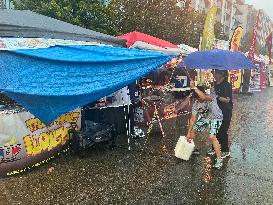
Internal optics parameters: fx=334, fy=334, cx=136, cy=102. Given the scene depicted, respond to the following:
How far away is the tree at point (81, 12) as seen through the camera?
16.9 m

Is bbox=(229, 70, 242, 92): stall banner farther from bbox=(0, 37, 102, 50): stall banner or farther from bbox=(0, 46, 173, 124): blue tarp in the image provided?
bbox=(0, 37, 102, 50): stall banner

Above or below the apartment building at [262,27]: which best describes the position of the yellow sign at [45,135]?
below

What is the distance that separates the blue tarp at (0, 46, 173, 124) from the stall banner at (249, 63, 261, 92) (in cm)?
2131

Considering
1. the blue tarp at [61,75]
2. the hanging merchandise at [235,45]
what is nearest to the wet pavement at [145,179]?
the blue tarp at [61,75]

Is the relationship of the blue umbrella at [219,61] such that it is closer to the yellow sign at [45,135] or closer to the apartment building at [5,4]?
the yellow sign at [45,135]

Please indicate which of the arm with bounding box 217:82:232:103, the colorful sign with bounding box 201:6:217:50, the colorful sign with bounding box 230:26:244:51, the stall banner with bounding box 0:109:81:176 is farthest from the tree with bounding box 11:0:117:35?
the arm with bounding box 217:82:232:103

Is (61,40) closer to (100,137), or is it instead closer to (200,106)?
(100,137)

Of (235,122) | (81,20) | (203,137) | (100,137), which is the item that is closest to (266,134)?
(235,122)

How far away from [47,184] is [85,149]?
5.63ft

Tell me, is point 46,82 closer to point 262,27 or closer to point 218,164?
point 218,164

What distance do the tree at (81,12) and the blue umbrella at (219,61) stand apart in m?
10.6

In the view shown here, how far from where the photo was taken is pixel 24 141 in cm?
672

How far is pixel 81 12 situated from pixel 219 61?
11.7 m

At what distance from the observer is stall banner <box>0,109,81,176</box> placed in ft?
21.1
